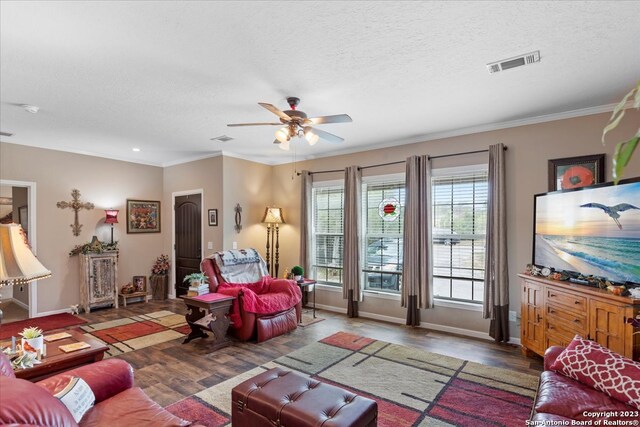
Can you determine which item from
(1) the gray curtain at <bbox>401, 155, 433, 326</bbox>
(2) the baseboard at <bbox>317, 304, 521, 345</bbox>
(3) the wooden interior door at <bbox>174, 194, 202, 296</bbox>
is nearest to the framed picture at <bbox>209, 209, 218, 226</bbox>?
(3) the wooden interior door at <bbox>174, 194, 202, 296</bbox>

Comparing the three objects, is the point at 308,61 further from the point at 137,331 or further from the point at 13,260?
the point at 137,331

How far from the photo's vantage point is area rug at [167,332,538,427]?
2609 mm

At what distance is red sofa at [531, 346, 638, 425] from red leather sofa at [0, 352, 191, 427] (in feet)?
6.34

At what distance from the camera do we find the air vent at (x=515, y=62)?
2.64 m

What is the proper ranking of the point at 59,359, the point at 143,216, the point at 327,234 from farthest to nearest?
the point at 143,216 → the point at 327,234 → the point at 59,359

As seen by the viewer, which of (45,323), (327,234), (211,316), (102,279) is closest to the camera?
(211,316)

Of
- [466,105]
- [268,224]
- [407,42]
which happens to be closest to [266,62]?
[407,42]

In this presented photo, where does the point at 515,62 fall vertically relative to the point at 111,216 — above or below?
above

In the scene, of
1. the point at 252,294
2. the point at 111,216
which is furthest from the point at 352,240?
the point at 111,216

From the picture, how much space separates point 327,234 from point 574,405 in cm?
450

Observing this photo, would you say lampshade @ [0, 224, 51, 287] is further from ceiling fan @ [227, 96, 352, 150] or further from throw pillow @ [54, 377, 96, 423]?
ceiling fan @ [227, 96, 352, 150]

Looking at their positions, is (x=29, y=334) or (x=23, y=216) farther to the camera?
(x=23, y=216)

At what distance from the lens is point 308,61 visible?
2709mm

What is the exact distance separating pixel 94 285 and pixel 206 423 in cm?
442
